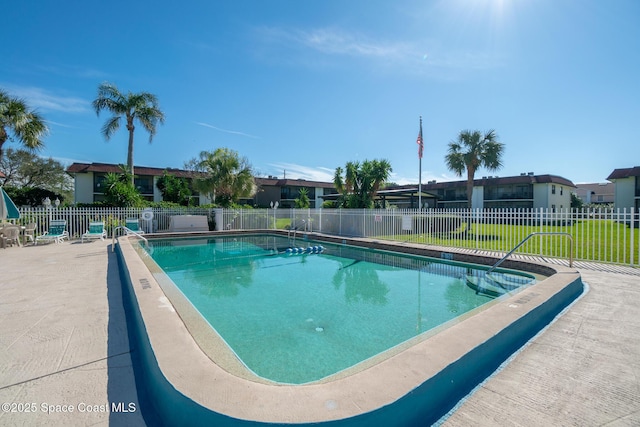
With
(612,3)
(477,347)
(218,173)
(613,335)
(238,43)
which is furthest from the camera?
(218,173)

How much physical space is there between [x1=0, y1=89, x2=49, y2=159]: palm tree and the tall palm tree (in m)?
6.73

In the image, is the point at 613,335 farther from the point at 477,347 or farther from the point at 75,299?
the point at 75,299

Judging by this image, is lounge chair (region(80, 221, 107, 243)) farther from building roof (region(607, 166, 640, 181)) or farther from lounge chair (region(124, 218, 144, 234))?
building roof (region(607, 166, 640, 181))

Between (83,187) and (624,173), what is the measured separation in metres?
57.7

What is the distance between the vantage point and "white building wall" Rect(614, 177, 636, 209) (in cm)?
3102

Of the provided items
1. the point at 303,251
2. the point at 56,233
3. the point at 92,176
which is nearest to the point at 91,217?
the point at 56,233

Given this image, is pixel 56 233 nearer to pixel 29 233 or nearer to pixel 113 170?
pixel 29 233

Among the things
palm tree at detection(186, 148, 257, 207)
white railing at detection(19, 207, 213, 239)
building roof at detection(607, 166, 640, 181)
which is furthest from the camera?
building roof at detection(607, 166, 640, 181)

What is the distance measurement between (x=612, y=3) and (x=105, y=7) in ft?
49.6

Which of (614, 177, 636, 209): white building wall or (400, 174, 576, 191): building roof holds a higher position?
(400, 174, 576, 191): building roof

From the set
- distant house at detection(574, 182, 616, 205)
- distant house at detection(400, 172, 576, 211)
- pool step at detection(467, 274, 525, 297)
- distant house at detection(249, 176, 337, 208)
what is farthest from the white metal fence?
distant house at detection(574, 182, 616, 205)

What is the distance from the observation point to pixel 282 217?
73.2 ft

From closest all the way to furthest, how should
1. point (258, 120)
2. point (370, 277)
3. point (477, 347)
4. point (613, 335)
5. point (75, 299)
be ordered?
point (477, 347)
point (613, 335)
point (75, 299)
point (370, 277)
point (258, 120)

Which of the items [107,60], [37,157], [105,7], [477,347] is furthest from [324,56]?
[37,157]
